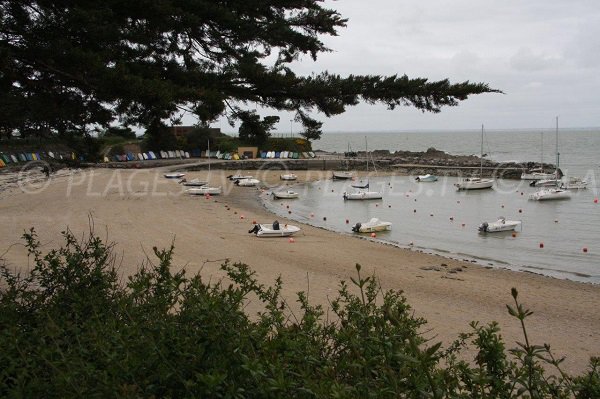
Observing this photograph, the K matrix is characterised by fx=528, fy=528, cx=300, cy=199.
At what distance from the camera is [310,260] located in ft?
53.5

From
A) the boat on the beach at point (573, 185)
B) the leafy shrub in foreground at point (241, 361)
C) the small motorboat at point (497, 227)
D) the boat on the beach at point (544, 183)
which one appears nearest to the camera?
the leafy shrub in foreground at point (241, 361)

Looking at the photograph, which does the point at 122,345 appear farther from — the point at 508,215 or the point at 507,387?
the point at 508,215

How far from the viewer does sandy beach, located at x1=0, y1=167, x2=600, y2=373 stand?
10.9 metres

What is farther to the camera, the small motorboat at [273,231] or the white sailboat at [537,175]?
the white sailboat at [537,175]

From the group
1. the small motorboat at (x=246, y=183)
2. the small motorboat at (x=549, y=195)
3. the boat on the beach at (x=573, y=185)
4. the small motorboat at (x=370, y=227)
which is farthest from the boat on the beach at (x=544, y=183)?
the small motorboat at (x=370, y=227)

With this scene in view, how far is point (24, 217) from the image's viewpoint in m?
21.9

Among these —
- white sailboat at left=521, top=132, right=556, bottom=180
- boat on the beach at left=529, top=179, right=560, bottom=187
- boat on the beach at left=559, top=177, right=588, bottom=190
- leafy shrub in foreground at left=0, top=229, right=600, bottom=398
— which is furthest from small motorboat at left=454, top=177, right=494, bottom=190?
leafy shrub in foreground at left=0, top=229, right=600, bottom=398

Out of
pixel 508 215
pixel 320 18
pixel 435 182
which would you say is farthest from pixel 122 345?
pixel 435 182

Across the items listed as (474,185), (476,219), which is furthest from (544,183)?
(476,219)

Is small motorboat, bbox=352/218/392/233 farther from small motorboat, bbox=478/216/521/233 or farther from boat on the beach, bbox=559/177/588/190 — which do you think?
boat on the beach, bbox=559/177/588/190

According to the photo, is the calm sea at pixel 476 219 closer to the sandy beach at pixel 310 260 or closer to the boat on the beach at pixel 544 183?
the boat on the beach at pixel 544 183

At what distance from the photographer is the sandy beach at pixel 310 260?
35.8 feet

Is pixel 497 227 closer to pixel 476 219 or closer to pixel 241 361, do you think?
pixel 476 219

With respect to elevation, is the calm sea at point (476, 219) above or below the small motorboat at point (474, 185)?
below
